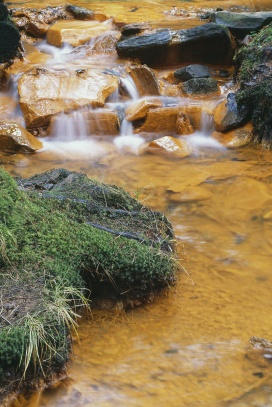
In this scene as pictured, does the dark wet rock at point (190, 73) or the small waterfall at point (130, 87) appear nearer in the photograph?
the small waterfall at point (130, 87)

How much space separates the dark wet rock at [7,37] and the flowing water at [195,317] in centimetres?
309

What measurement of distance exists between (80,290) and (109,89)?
20.0 ft

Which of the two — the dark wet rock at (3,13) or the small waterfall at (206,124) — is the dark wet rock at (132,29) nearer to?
the dark wet rock at (3,13)

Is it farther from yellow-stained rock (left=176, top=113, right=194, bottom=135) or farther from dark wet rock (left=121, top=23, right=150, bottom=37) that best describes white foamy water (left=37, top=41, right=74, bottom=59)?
yellow-stained rock (left=176, top=113, right=194, bottom=135)

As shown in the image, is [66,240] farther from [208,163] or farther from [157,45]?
[157,45]

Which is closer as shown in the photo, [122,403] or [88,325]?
[122,403]

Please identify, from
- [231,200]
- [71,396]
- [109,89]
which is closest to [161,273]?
[71,396]

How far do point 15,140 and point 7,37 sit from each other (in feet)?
8.47

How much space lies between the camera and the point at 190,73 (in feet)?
30.1

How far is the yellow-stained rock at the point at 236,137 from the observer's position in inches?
292

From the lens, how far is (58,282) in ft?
9.82

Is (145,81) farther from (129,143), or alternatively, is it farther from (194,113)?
(129,143)

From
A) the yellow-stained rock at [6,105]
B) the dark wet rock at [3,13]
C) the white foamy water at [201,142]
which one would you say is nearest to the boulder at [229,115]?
the white foamy water at [201,142]

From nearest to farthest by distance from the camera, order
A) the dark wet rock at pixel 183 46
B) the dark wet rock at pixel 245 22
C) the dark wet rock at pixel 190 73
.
Answer: the dark wet rock at pixel 190 73, the dark wet rock at pixel 183 46, the dark wet rock at pixel 245 22
